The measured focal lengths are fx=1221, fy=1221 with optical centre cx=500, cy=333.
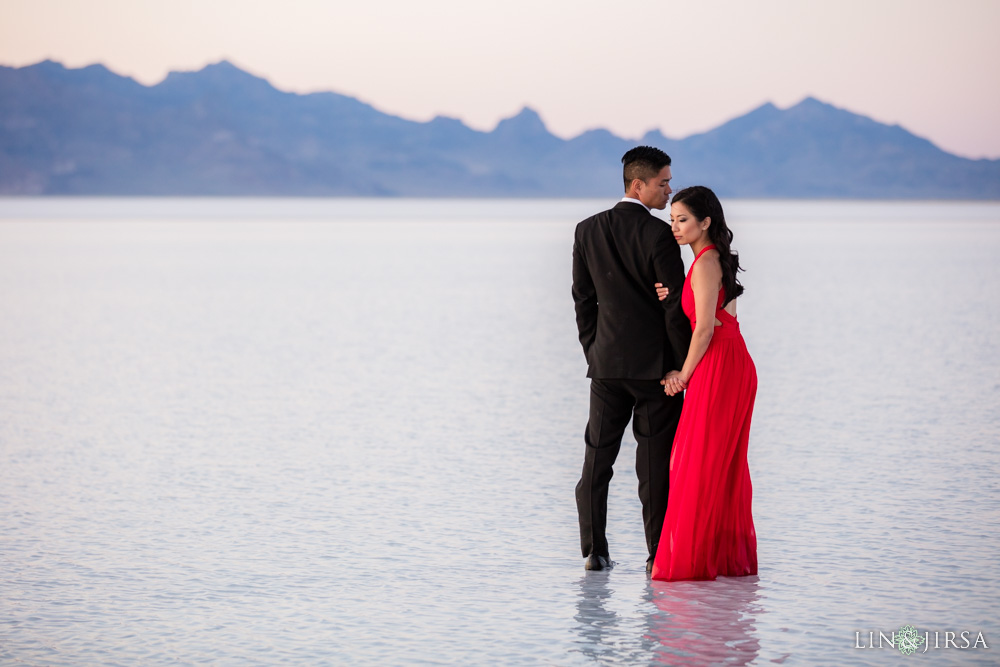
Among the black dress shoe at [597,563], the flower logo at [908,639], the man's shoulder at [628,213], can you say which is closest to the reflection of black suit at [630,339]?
the man's shoulder at [628,213]

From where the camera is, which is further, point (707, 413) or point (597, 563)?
point (597, 563)

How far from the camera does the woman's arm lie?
412 cm

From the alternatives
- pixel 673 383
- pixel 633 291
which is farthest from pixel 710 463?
pixel 633 291

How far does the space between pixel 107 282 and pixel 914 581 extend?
18070 millimetres

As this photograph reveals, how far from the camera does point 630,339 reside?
A: 4246 millimetres

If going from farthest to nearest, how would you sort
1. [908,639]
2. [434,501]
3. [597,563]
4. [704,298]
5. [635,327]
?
[434,501], [597,563], [635,327], [704,298], [908,639]

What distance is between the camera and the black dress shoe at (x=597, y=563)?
4480 millimetres

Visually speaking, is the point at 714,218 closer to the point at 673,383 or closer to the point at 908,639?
the point at 673,383

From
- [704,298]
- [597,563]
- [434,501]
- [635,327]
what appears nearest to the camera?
[704,298]

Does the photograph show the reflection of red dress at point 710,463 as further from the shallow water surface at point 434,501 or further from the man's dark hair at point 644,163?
the man's dark hair at point 644,163

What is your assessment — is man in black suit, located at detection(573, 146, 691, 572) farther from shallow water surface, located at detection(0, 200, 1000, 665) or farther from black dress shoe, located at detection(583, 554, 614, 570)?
shallow water surface, located at detection(0, 200, 1000, 665)

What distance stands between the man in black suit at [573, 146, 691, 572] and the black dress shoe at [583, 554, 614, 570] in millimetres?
148

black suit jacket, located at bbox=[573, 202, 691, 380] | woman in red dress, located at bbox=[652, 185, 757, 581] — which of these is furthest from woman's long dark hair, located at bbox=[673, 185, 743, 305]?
black suit jacket, located at bbox=[573, 202, 691, 380]

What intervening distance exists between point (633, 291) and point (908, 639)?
56.0 inches
